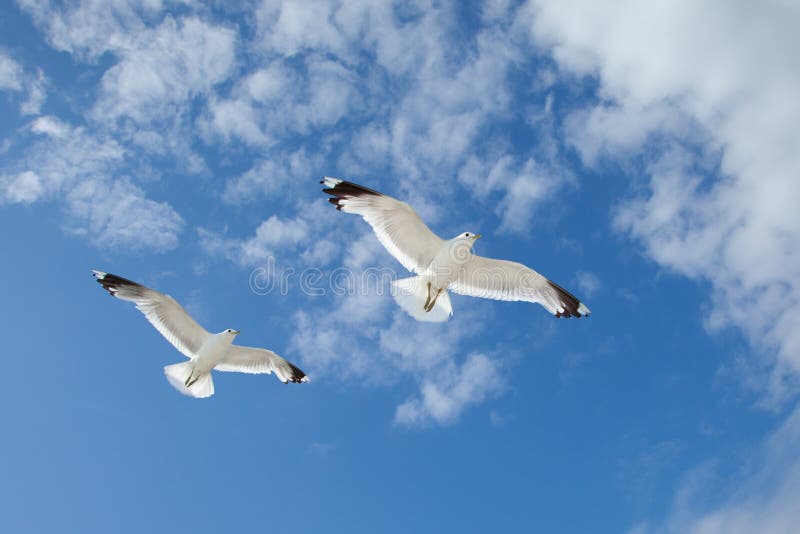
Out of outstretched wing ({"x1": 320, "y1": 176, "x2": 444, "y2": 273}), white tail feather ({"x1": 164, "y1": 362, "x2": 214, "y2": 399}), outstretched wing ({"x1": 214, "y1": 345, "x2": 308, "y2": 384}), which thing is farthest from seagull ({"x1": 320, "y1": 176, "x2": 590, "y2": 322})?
white tail feather ({"x1": 164, "y1": 362, "x2": 214, "y2": 399})

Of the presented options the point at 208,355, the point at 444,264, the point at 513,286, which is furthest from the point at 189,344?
the point at 513,286

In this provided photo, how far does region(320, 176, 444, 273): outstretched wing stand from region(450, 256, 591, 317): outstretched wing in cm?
73

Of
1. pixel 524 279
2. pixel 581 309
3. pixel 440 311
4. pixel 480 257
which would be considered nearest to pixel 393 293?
pixel 440 311

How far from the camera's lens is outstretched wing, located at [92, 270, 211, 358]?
41.3 ft

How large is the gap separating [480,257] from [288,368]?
4.80 m

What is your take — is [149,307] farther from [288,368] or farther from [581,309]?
[581,309]

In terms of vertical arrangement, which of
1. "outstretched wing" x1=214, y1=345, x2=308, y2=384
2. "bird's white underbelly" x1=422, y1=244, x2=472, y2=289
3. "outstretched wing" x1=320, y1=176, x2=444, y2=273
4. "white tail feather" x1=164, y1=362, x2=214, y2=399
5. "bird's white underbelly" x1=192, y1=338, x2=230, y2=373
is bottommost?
"white tail feather" x1=164, y1=362, x2=214, y2=399

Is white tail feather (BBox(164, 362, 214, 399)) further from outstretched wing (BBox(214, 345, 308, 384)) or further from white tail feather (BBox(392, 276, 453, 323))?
white tail feather (BBox(392, 276, 453, 323))

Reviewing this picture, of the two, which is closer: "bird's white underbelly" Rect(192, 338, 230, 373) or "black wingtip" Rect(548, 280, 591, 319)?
"black wingtip" Rect(548, 280, 591, 319)

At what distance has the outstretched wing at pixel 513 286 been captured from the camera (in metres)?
11.0

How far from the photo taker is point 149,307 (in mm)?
12672

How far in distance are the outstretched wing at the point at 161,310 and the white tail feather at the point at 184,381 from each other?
56 centimetres

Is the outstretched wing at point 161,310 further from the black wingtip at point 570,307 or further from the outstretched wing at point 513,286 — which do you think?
the black wingtip at point 570,307

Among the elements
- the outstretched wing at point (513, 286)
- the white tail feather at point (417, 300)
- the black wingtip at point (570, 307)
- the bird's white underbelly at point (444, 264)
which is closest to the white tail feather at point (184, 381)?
the white tail feather at point (417, 300)
